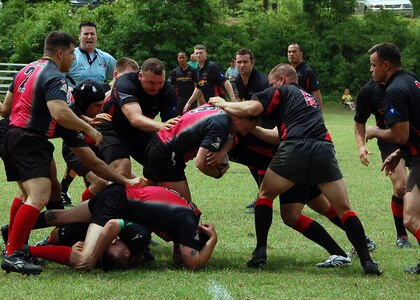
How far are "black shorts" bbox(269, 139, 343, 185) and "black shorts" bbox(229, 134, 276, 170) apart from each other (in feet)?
2.89

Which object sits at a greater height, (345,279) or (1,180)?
(345,279)

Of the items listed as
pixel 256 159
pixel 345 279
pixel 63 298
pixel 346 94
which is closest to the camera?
pixel 63 298

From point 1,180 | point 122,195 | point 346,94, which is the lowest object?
point 346,94

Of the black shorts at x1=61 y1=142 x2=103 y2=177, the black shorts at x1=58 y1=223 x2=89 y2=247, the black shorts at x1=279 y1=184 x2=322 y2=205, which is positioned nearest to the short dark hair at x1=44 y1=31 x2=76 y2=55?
the black shorts at x1=61 y1=142 x2=103 y2=177

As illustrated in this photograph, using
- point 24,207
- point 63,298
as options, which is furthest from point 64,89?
point 63,298

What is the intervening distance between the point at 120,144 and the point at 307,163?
85.7 inches

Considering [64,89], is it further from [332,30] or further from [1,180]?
[332,30]

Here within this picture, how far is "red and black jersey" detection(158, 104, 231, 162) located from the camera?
6977 mm

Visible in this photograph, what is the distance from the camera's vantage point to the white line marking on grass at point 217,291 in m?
5.81

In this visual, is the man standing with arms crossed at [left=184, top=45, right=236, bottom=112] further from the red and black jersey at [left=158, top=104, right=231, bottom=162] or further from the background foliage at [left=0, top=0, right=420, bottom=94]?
the background foliage at [left=0, top=0, right=420, bottom=94]

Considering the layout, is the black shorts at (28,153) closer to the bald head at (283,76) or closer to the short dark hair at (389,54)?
the bald head at (283,76)

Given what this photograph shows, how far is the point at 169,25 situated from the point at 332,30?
24.6 ft

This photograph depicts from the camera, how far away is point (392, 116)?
6773mm

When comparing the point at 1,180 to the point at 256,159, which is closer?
the point at 256,159
